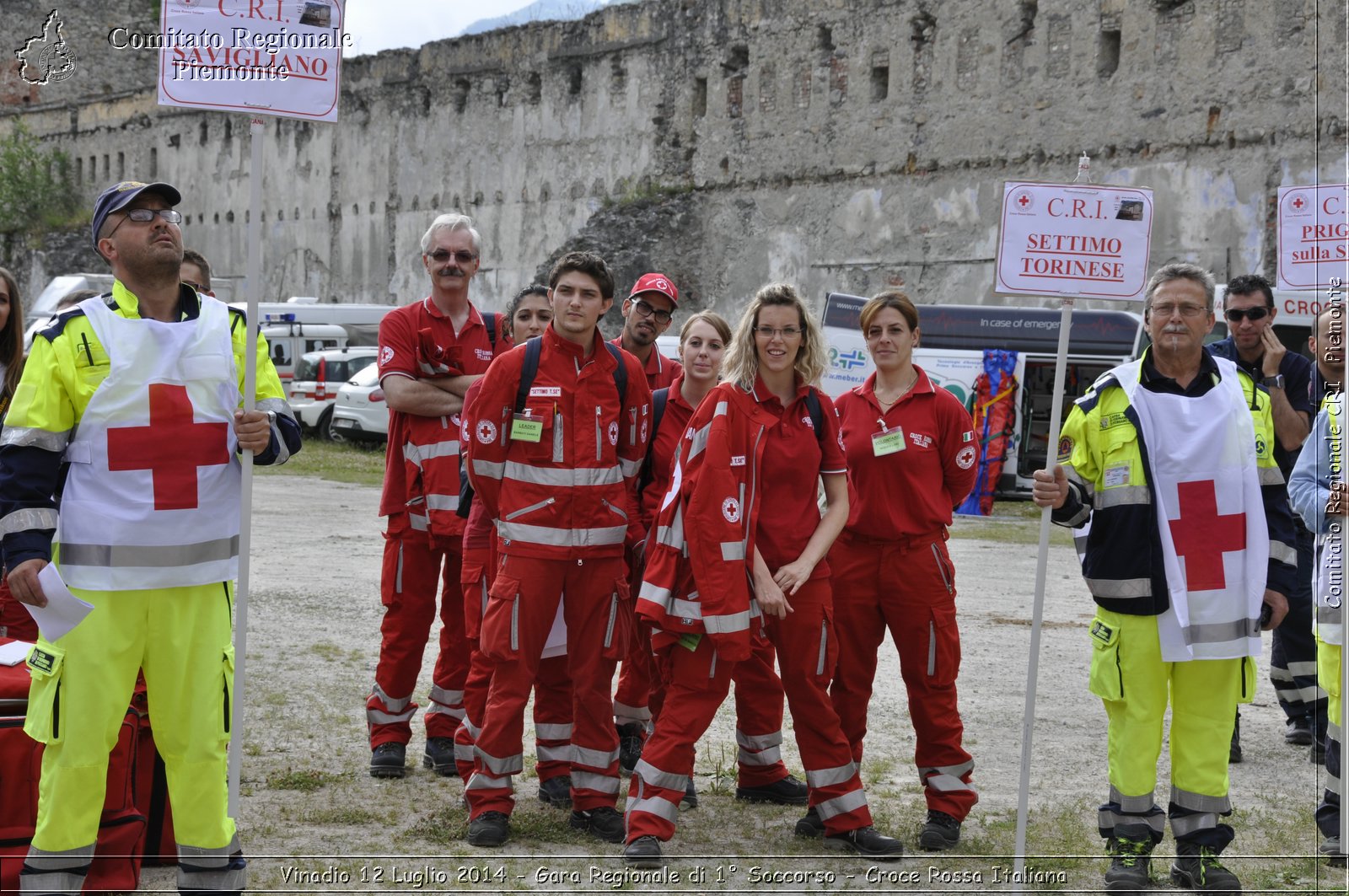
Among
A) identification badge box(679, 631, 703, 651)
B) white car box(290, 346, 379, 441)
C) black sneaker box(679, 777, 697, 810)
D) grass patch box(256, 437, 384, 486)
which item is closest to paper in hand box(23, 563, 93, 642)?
identification badge box(679, 631, 703, 651)

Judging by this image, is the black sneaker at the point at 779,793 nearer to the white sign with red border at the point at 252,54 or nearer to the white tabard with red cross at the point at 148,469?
the white tabard with red cross at the point at 148,469

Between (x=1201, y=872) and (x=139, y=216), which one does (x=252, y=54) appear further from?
(x=1201, y=872)

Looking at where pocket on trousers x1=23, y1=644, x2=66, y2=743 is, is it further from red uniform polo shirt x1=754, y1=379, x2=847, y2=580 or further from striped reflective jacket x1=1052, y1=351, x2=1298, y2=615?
striped reflective jacket x1=1052, y1=351, x2=1298, y2=615

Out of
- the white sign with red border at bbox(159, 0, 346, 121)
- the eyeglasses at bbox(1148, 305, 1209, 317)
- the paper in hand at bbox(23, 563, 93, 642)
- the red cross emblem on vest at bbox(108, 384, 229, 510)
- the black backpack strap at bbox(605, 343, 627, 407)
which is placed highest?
the white sign with red border at bbox(159, 0, 346, 121)

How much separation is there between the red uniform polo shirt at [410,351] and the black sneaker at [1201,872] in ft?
11.3

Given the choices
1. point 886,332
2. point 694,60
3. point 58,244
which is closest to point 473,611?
point 886,332

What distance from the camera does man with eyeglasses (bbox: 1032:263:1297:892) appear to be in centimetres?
499

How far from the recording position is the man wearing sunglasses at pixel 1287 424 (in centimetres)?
706

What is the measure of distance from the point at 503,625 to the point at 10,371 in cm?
223

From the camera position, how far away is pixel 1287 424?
7051 millimetres

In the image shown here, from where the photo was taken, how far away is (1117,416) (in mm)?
5191

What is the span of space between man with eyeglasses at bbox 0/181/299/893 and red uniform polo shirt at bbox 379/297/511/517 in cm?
182

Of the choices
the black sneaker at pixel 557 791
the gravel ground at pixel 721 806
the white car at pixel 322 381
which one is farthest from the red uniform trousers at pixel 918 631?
the white car at pixel 322 381

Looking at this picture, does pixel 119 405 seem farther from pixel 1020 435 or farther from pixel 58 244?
pixel 58 244
